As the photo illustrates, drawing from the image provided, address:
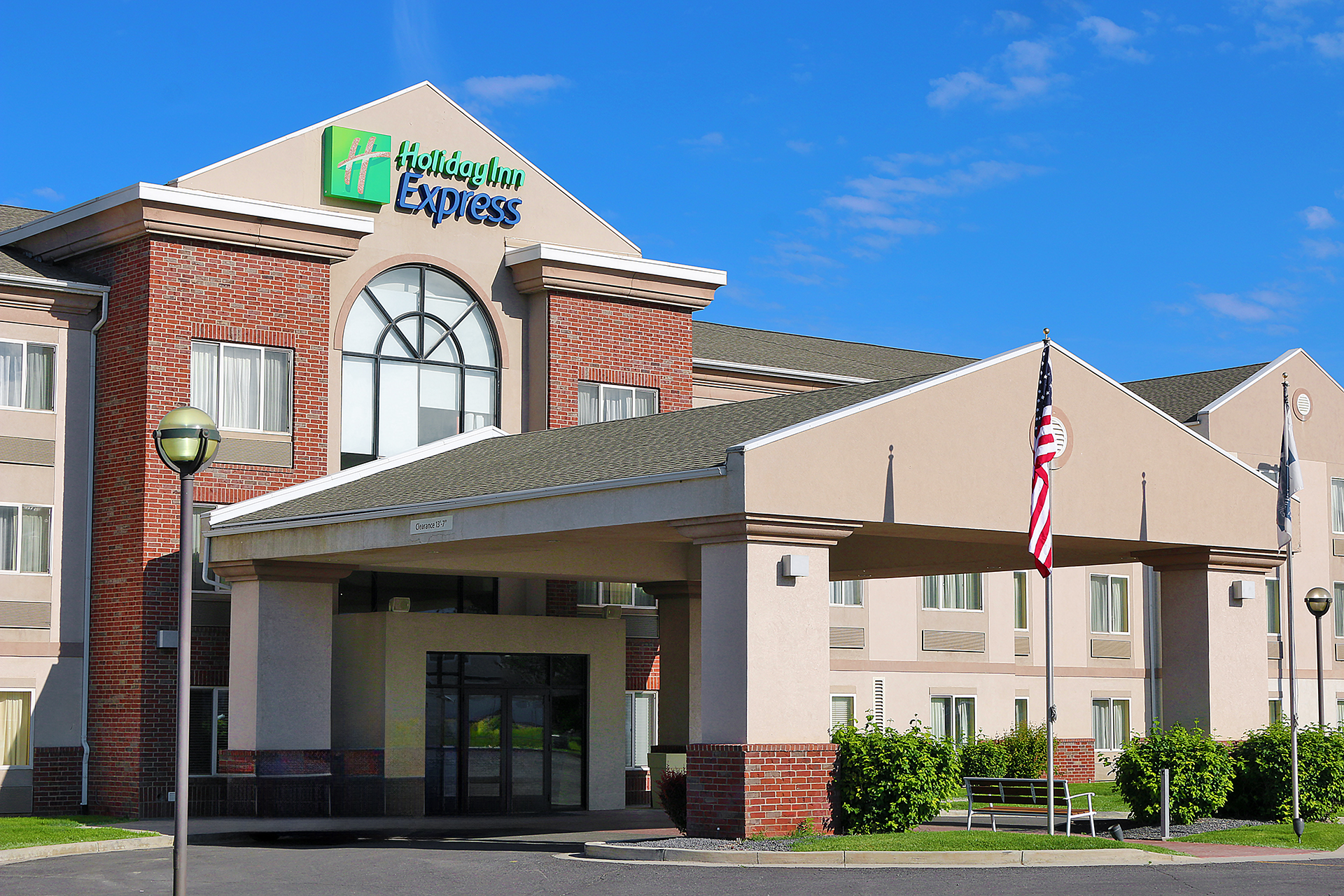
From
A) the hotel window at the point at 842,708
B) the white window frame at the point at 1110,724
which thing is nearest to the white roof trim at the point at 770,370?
the hotel window at the point at 842,708

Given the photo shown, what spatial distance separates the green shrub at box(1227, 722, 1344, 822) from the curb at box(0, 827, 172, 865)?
14517mm

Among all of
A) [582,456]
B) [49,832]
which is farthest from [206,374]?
[49,832]

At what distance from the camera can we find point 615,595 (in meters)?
32.6

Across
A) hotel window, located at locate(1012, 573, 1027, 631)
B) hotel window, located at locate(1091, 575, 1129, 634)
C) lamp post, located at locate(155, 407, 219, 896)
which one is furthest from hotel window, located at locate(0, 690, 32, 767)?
hotel window, located at locate(1091, 575, 1129, 634)

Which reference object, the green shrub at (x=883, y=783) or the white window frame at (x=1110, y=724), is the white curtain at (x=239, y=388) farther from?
the white window frame at (x=1110, y=724)

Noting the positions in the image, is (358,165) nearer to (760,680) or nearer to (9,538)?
(9,538)

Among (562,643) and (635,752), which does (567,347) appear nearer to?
(562,643)

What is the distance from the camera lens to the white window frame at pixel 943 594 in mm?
39375

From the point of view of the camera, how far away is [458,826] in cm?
2516

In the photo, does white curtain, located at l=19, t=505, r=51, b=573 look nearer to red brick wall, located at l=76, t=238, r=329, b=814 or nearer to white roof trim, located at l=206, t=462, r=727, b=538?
red brick wall, located at l=76, t=238, r=329, b=814

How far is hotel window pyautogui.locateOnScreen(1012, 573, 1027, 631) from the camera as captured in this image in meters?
41.0

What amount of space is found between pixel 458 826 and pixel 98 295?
11045 millimetres

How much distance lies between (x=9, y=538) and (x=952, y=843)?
17.2 meters

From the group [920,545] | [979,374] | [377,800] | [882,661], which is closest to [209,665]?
[377,800]
